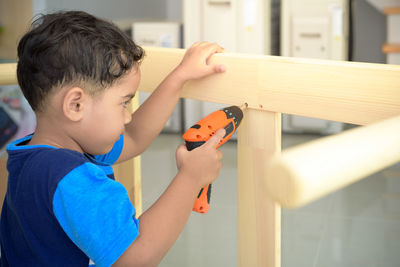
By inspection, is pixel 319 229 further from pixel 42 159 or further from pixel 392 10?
pixel 42 159

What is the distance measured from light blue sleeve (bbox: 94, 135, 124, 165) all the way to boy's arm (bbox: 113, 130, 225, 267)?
20 centimetres

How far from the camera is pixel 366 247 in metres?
1.74

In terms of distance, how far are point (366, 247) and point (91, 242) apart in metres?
1.31

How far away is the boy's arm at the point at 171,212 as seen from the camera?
675 mm

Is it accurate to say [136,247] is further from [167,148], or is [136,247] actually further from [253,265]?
[167,148]

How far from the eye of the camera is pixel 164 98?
0.92 metres

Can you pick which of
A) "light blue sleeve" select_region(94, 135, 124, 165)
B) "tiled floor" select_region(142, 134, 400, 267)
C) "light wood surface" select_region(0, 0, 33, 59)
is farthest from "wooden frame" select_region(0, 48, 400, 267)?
"light wood surface" select_region(0, 0, 33, 59)

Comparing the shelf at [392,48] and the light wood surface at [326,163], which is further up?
the light wood surface at [326,163]

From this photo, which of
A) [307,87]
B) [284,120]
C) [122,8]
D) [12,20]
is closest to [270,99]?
[307,87]

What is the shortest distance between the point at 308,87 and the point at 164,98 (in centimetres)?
28

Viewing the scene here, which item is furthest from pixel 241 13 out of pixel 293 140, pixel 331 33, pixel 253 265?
pixel 253 265

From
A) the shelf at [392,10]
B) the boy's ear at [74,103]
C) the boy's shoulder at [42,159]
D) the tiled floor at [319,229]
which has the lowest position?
the tiled floor at [319,229]

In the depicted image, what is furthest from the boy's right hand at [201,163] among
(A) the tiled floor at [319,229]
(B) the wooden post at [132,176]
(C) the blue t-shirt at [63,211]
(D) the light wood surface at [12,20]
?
(D) the light wood surface at [12,20]

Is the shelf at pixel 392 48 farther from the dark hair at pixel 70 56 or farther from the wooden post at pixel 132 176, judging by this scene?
the dark hair at pixel 70 56
